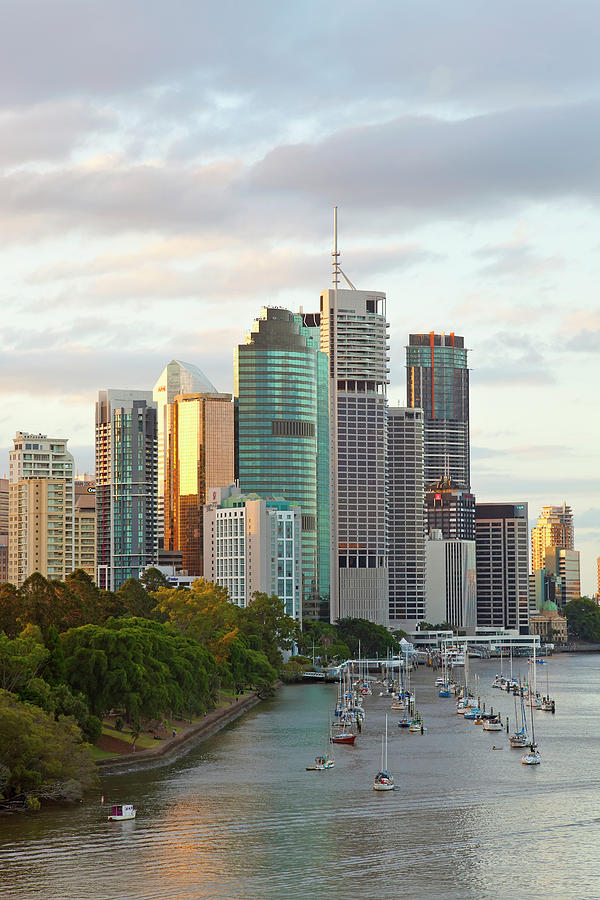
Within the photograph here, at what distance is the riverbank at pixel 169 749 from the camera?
129875 millimetres

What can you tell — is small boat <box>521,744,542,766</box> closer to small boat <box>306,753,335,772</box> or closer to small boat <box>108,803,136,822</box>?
small boat <box>306,753,335,772</box>

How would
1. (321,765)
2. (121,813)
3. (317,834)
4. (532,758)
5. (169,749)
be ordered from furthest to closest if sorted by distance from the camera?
(532,758)
(169,749)
(321,765)
(121,813)
(317,834)

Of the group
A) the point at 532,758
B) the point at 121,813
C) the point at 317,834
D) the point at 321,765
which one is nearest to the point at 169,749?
the point at 321,765

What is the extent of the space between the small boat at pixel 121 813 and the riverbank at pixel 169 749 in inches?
725

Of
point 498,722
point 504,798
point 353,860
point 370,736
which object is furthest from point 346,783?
point 498,722

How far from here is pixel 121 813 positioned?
10650cm

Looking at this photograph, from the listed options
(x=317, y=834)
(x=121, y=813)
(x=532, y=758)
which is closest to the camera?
(x=317, y=834)

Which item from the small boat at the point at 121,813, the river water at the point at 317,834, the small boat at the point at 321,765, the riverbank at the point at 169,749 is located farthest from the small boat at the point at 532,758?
the small boat at the point at 121,813

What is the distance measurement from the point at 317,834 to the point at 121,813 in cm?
1491

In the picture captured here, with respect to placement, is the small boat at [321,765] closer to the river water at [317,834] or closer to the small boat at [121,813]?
the river water at [317,834]

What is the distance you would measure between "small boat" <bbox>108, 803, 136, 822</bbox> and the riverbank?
60.4 feet

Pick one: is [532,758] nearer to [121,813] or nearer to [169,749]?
[169,749]

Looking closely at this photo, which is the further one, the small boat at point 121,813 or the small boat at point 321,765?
the small boat at point 321,765

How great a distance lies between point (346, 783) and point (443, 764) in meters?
19.1
